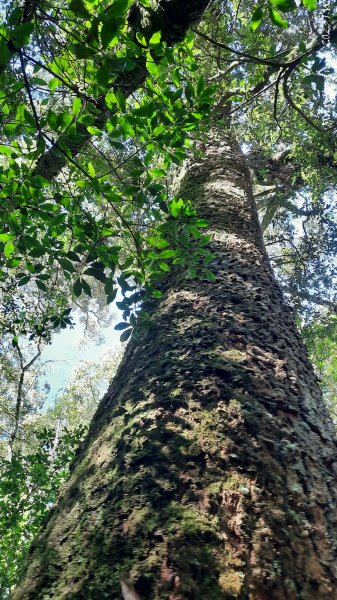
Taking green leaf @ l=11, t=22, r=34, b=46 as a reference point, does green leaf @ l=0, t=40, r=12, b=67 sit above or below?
below

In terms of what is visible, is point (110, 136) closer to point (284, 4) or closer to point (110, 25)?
point (110, 25)

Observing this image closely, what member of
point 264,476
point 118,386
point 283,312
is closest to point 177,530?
point 264,476

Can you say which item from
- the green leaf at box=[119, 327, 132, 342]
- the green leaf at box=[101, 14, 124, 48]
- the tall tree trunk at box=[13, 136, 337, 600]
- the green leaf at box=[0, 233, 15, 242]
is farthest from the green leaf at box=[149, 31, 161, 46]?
the green leaf at box=[119, 327, 132, 342]

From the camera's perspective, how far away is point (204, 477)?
1.39m

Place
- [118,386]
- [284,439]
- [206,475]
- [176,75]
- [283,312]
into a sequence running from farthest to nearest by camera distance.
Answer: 1. [283,312]
2. [176,75]
3. [118,386]
4. [284,439]
5. [206,475]

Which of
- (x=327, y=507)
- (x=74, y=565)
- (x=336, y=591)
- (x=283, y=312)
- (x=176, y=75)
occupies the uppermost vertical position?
(x=176, y=75)

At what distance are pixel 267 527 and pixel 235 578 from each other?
0.20 m

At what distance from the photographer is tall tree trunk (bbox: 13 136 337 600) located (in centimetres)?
112

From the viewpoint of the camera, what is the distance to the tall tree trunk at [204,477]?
1.12 meters

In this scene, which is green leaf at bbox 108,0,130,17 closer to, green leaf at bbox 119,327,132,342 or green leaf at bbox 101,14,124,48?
green leaf at bbox 101,14,124,48

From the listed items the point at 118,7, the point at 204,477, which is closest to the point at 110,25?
the point at 118,7

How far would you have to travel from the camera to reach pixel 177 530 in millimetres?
1207

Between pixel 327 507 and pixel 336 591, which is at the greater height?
pixel 327 507

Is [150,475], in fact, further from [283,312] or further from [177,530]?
[283,312]
